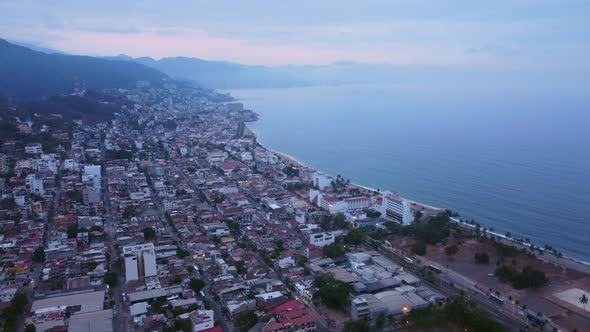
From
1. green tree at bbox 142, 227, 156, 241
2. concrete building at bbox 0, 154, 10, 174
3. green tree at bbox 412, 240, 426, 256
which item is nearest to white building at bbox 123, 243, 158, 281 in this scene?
green tree at bbox 142, 227, 156, 241

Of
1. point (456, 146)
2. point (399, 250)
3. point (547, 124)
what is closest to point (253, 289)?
point (399, 250)

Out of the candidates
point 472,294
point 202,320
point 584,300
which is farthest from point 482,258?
point 202,320

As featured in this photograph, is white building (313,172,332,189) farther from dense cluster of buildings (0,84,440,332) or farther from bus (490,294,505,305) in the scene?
bus (490,294,505,305)

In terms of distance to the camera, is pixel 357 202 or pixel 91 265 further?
pixel 357 202

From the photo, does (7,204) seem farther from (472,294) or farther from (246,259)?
(472,294)

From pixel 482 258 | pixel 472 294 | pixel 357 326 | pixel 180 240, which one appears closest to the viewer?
pixel 357 326

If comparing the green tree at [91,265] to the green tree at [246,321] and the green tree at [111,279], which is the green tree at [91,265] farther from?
the green tree at [246,321]

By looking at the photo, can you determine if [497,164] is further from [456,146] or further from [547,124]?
[547,124]
